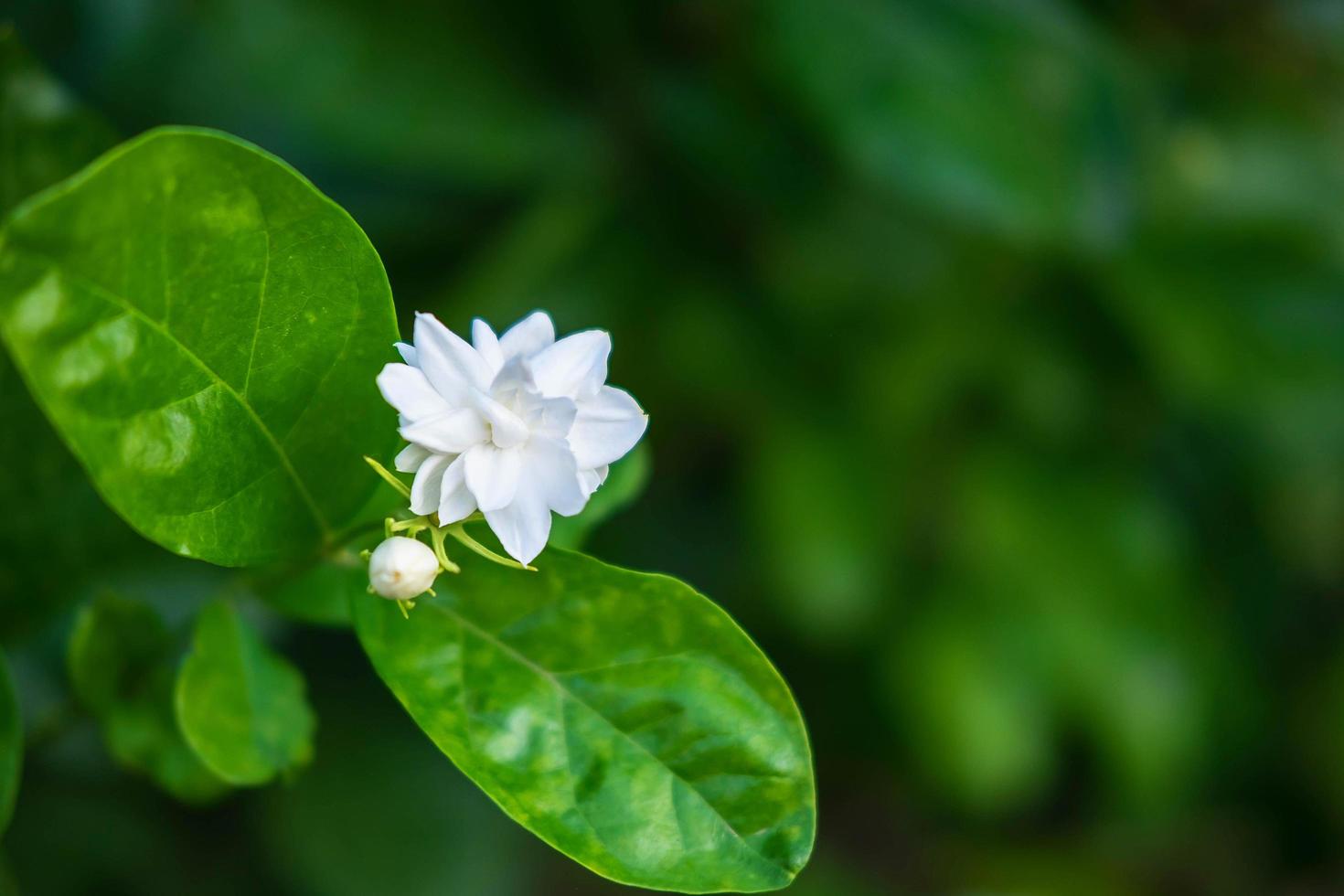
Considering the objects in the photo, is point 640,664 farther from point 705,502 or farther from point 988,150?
point 705,502

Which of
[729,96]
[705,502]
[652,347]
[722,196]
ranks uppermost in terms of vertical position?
[729,96]

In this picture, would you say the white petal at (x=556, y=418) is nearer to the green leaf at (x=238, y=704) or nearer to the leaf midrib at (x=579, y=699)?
the leaf midrib at (x=579, y=699)

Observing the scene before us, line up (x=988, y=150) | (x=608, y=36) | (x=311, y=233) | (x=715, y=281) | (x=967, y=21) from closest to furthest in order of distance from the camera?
1. (x=311, y=233)
2. (x=988, y=150)
3. (x=967, y=21)
4. (x=608, y=36)
5. (x=715, y=281)

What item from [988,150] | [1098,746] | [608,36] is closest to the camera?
[988,150]

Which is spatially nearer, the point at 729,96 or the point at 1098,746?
the point at 729,96

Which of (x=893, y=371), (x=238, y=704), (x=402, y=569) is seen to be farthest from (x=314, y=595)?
(x=893, y=371)

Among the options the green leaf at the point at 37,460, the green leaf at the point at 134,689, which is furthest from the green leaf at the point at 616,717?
the green leaf at the point at 37,460

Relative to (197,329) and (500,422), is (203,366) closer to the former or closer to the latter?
(197,329)

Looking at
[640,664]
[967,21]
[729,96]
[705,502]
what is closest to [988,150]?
[967,21]
